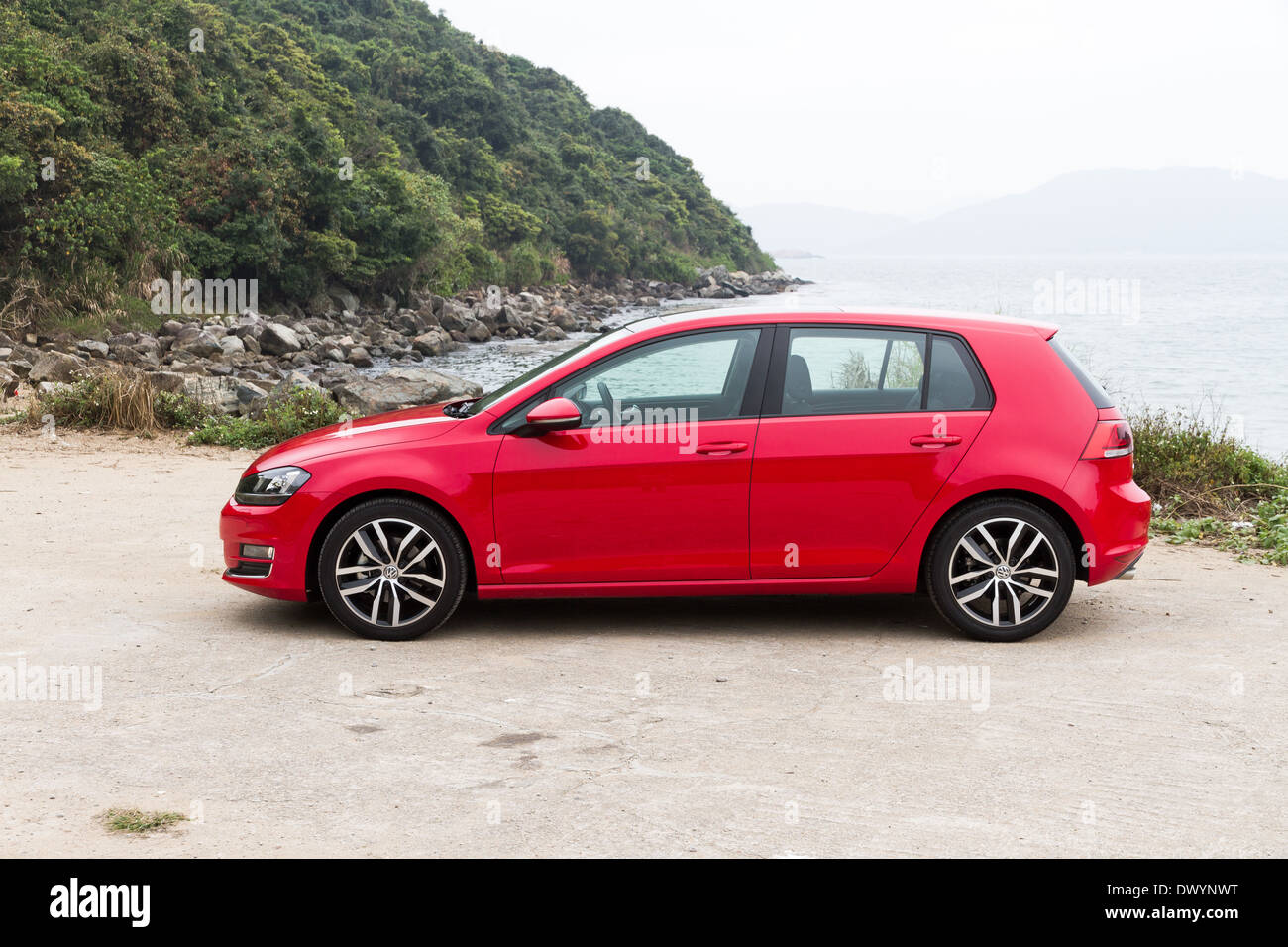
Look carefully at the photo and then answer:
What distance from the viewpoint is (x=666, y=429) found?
20.9ft

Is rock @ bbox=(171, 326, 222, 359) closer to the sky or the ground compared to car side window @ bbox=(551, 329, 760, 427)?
closer to the sky

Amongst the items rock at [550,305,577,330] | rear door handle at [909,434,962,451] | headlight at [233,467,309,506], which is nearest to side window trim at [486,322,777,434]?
rear door handle at [909,434,962,451]

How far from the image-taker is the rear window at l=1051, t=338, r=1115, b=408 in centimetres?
653

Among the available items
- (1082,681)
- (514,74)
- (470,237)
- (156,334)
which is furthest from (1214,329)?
(514,74)

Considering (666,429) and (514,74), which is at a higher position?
(514,74)

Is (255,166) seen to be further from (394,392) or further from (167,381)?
(167,381)

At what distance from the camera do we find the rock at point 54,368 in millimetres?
22406

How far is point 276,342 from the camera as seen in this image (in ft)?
121

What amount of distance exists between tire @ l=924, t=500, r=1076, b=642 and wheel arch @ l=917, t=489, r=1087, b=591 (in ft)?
0.08

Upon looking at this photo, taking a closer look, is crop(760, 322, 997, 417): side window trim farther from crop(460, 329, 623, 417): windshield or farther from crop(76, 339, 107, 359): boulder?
crop(76, 339, 107, 359): boulder
